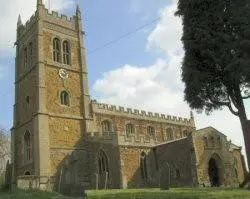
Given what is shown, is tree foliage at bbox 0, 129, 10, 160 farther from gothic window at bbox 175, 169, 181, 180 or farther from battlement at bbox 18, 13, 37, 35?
gothic window at bbox 175, 169, 181, 180

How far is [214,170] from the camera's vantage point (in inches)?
1540

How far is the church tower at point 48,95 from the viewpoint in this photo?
38281mm

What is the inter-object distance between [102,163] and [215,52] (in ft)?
58.2

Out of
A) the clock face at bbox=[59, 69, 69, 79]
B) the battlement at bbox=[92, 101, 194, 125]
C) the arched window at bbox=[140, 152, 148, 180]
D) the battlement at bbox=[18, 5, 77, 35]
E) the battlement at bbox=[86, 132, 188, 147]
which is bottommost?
the arched window at bbox=[140, 152, 148, 180]

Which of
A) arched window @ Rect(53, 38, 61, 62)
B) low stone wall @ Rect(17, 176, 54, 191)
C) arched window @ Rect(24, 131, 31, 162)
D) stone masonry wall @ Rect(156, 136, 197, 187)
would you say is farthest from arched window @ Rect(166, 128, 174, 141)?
low stone wall @ Rect(17, 176, 54, 191)

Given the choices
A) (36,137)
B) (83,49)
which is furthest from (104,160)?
(83,49)

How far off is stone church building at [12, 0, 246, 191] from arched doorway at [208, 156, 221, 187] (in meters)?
0.10

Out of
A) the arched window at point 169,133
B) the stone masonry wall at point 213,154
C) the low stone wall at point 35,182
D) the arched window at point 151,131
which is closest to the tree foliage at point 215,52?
the stone masonry wall at point 213,154

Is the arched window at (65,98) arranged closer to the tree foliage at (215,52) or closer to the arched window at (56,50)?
the arched window at (56,50)

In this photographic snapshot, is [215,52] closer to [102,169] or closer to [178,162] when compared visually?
[178,162]

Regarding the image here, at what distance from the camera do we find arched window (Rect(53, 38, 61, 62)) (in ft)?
143

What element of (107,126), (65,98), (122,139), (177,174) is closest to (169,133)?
(107,126)

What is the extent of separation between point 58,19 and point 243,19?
83.1 ft

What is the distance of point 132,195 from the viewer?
75.5 feet
